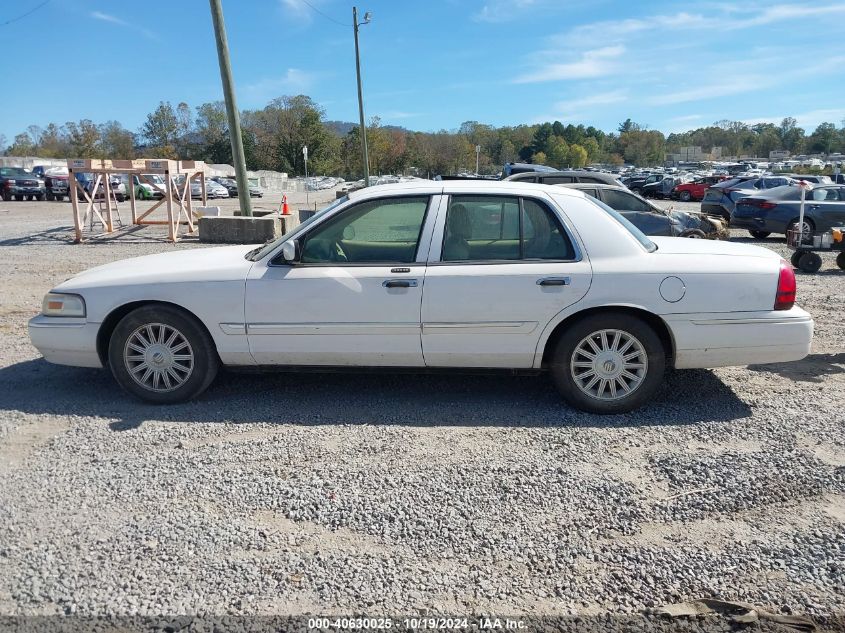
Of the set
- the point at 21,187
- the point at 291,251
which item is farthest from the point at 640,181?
the point at 291,251

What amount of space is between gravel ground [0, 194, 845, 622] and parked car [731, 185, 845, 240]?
1141 cm

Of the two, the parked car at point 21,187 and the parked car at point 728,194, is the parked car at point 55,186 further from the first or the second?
the parked car at point 728,194

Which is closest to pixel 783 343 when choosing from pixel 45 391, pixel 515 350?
pixel 515 350

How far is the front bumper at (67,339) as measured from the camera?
496 centimetres

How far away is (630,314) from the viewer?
470cm

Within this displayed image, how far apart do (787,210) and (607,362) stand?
43.0 feet

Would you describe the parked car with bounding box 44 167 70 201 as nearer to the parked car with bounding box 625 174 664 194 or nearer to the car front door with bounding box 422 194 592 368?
the parked car with bounding box 625 174 664 194

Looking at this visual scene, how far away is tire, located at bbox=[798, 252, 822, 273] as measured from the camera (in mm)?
11484

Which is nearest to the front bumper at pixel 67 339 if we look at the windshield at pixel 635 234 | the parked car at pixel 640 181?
the windshield at pixel 635 234

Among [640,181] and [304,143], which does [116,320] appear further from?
[304,143]

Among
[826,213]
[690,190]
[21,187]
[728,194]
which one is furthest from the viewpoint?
[690,190]

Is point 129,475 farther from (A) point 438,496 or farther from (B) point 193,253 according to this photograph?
(B) point 193,253

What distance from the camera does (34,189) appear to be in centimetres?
3641

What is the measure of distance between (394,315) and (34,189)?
38108 mm
